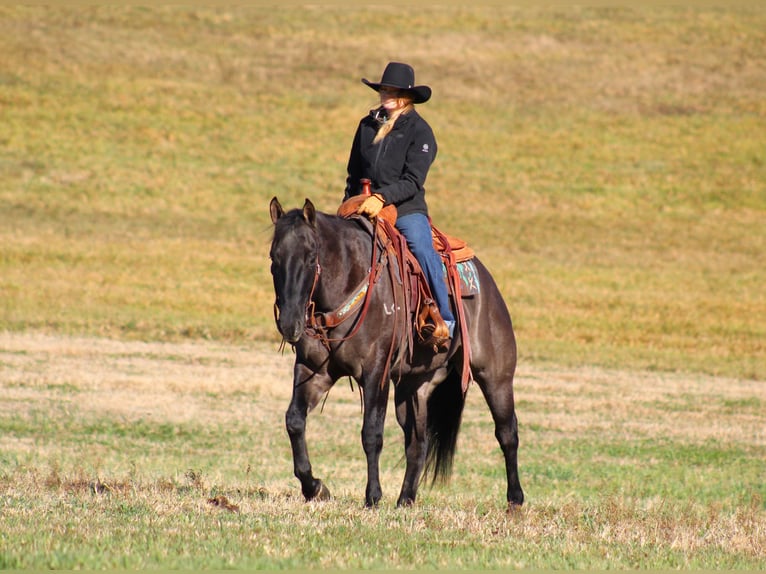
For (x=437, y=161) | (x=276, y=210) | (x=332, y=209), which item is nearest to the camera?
(x=276, y=210)

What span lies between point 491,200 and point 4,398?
29357 mm

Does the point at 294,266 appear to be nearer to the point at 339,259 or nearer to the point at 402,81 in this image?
Result: the point at 339,259

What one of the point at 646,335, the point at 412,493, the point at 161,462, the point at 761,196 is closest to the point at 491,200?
the point at 761,196

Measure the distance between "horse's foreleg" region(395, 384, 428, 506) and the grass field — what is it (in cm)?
44

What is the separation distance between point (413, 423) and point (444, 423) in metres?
0.40

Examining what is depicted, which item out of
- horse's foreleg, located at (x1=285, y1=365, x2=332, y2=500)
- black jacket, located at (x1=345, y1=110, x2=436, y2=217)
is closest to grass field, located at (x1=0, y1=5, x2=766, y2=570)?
horse's foreleg, located at (x1=285, y1=365, x2=332, y2=500)

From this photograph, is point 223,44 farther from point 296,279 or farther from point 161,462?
point 296,279

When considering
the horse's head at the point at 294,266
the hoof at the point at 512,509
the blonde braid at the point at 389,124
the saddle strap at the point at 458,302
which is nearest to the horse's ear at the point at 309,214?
the horse's head at the point at 294,266

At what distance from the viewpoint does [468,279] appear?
10.2 metres

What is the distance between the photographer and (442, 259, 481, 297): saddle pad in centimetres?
1012

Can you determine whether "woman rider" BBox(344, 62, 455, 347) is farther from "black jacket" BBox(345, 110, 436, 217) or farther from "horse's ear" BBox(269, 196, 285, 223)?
"horse's ear" BBox(269, 196, 285, 223)

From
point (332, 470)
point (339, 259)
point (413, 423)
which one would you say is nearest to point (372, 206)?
point (339, 259)

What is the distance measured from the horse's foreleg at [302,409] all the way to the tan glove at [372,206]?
4.42 feet

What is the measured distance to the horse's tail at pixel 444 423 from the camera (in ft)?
34.5
